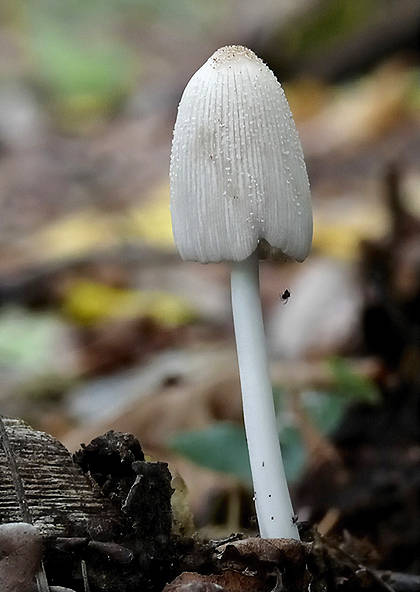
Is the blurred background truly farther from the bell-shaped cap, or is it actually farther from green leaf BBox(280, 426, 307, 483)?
the bell-shaped cap

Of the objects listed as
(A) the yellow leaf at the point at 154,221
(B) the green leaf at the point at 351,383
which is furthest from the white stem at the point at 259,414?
(A) the yellow leaf at the point at 154,221

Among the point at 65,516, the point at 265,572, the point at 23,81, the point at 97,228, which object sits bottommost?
the point at 265,572

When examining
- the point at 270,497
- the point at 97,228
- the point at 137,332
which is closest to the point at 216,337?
the point at 137,332

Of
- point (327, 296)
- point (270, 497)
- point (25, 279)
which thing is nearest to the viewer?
point (270, 497)

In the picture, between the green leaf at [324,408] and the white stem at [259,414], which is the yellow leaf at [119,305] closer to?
the green leaf at [324,408]

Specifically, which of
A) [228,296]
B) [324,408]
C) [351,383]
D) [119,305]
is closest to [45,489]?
[324,408]

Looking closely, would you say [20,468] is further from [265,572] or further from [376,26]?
[376,26]
